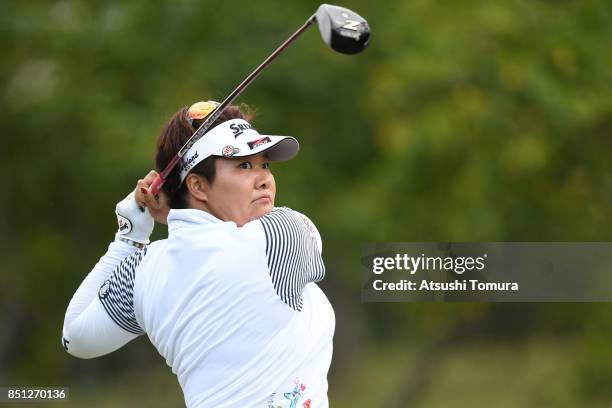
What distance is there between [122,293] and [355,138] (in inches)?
311

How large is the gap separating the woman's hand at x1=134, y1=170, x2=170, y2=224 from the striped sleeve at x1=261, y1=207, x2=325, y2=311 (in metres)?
0.38

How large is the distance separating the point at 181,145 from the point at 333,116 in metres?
7.59

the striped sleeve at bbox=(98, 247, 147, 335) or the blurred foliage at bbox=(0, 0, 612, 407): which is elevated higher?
the blurred foliage at bbox=(0, 0, 612, 407)

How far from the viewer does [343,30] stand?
2619 mm

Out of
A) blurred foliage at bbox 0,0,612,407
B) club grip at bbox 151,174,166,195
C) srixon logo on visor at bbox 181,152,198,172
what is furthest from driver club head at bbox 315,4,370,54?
blurred foliage at bbox 0,0,612,407

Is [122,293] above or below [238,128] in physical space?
below

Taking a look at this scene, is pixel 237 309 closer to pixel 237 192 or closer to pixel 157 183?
pixel 237 192

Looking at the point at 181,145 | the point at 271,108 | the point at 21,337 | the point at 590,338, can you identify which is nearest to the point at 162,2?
the point at 271,108

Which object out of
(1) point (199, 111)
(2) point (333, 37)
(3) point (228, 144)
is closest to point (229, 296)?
(3) point (228, 144)

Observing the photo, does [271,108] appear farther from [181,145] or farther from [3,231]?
[181,145]

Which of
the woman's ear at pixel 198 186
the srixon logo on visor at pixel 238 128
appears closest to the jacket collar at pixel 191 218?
the woman's ear at pixel 198 186

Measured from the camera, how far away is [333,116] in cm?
1023
